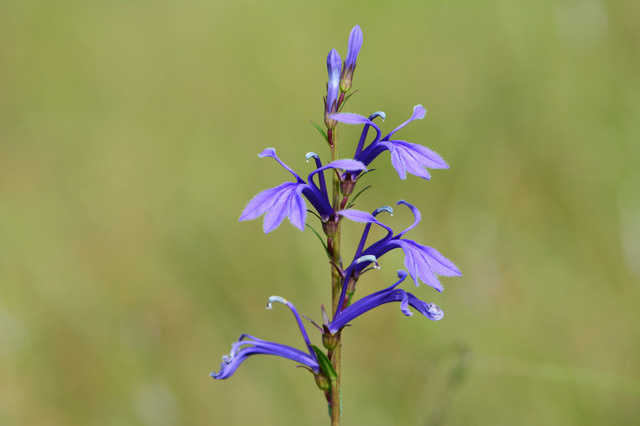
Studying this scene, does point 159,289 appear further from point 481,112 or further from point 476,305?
point 481,112

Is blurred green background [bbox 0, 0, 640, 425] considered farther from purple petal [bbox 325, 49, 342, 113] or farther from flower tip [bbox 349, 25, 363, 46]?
flower tip [bbox 349, 25, 363, 46]

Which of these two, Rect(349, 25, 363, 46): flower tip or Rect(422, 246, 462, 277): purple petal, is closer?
Rect(422, 246, 462, 277): purple petal

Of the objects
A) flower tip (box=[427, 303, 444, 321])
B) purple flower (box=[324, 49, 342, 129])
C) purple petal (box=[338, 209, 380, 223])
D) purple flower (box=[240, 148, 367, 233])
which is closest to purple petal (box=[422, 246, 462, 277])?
flower tip (box=[427, 303, 444, 321])

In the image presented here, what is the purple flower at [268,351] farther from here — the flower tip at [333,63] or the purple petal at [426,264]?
the flower tip at [333,63]

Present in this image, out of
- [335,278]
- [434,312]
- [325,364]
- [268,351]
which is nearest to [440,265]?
[434,312]

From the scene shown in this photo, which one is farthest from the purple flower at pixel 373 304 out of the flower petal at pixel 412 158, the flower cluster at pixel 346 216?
the flower petal at pixel 412 158
